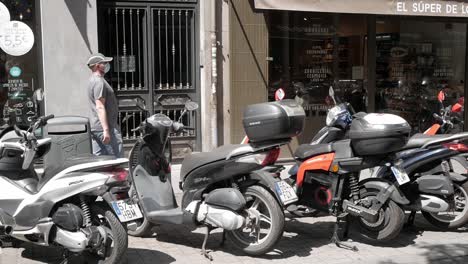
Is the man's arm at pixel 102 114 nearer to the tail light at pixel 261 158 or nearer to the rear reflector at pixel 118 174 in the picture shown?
the rear reflector at pixel 118 174

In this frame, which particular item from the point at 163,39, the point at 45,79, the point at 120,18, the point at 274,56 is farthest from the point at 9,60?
the point at 274,56

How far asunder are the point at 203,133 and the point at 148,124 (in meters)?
4.43

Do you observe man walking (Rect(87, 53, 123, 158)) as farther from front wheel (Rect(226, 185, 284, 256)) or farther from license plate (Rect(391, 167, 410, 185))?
license plate (Rect(391, 167, 410, 185))

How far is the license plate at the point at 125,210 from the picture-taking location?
14.8 feet

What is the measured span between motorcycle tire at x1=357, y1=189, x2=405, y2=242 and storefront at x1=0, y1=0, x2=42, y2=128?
5.30 m

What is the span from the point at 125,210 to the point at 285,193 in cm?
→ 142

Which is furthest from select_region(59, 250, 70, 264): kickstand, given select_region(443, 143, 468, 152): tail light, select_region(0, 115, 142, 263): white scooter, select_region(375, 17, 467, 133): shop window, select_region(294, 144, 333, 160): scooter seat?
select_region(375, 17, 467, 133): shop window

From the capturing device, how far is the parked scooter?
196 inches

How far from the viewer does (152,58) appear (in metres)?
9.22

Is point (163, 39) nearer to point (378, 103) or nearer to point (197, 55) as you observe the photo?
point (197, 55)

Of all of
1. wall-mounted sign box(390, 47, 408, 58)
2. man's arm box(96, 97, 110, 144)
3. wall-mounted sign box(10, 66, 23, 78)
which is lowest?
man's arm box(96, 97, 110, 144)

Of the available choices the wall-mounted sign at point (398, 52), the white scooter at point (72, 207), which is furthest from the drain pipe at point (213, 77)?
the white scooter at point (72, 207)

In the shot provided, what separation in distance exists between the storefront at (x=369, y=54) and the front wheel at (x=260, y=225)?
4823 millimetres

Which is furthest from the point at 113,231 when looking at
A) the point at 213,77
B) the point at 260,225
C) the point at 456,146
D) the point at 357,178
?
the point at 213,77
